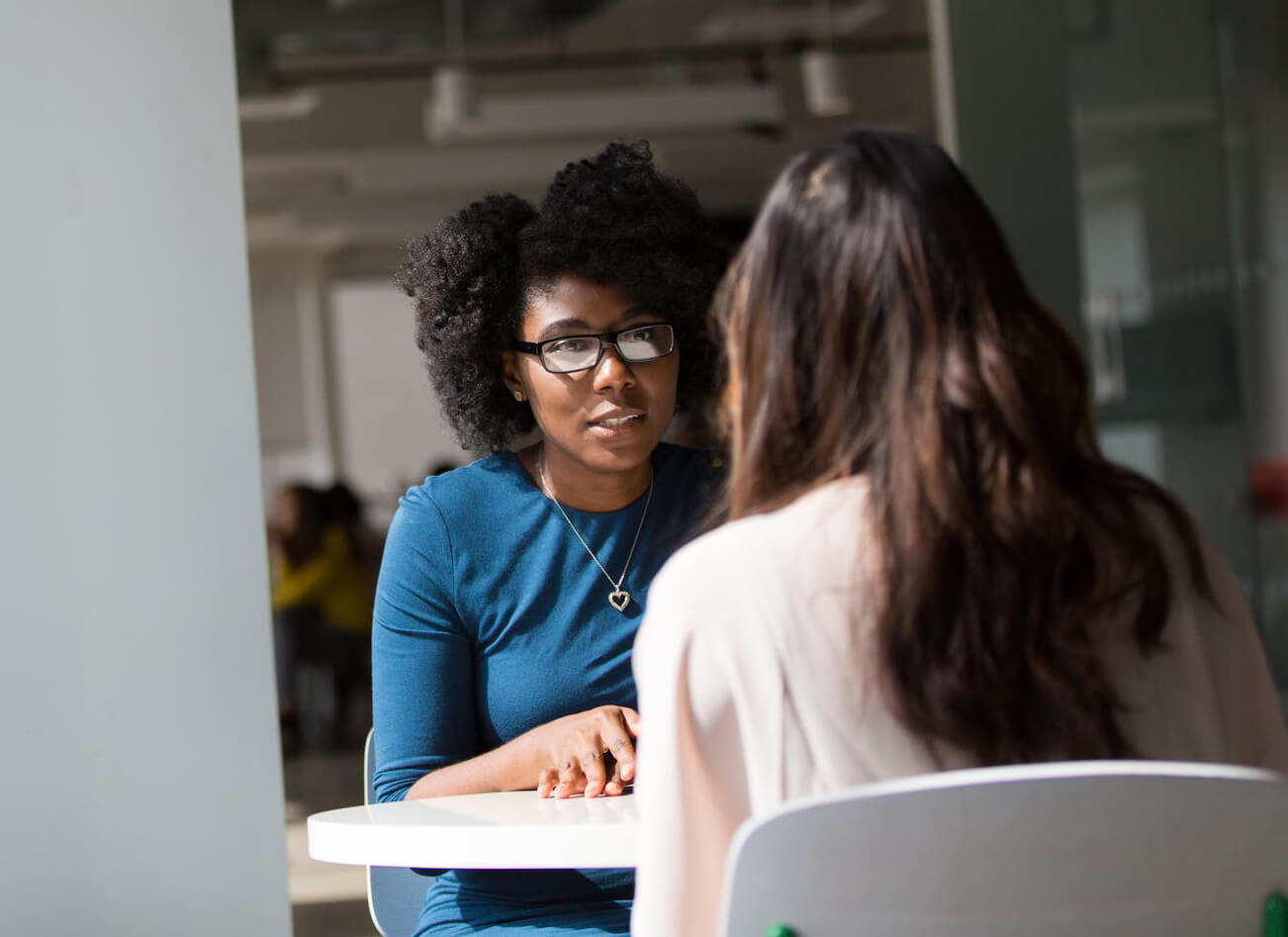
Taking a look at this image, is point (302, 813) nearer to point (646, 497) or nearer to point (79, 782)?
point (79, 782)

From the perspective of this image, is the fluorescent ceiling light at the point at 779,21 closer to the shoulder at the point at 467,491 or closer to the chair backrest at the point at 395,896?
the shoulder at the point at 467,491

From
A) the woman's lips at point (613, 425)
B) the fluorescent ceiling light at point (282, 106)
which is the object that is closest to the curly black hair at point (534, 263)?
the woman's lips at point (613, 425)

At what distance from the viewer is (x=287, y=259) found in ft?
47.3

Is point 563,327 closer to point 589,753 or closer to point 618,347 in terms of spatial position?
point 618,347

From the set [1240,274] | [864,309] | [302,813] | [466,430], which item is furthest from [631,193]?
[302,813]

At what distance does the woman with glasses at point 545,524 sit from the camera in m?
1.83

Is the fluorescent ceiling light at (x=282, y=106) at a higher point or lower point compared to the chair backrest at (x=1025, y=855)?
higher

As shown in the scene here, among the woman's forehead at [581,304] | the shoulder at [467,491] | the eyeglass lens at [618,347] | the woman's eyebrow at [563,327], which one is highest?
the woman's forehead at [581,304]

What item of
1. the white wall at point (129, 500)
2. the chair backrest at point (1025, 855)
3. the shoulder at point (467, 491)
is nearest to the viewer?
the chair backrest at point (1025, 855)

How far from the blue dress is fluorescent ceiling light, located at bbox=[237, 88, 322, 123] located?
7.87 meters

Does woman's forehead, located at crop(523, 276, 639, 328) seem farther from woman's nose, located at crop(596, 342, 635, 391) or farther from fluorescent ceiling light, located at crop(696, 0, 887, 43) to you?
fluorescent ceiling light, located at crop(696, 0, 887, 43)

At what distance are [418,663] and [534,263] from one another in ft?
1.88

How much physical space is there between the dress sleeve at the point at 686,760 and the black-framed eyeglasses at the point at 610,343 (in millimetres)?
838

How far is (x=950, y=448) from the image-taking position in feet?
3.57
